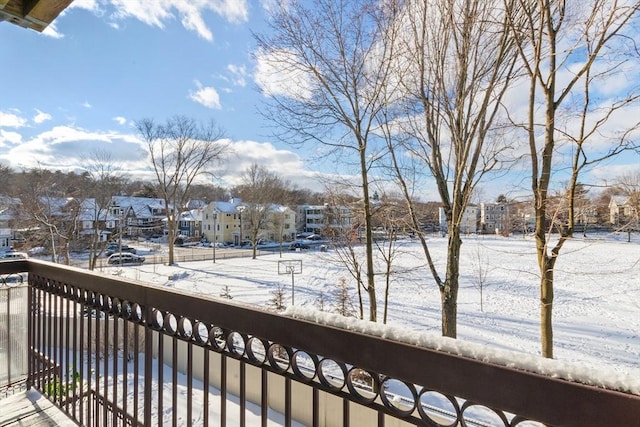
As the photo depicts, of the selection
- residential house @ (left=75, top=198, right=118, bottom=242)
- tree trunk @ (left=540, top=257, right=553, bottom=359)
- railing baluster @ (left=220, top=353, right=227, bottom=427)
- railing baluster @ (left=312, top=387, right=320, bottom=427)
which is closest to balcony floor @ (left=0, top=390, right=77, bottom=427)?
railing baluster @ (left=220, top=353, right=227, bottom=427)

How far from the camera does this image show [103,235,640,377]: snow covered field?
887 centimetres

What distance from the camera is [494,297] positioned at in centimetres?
1446

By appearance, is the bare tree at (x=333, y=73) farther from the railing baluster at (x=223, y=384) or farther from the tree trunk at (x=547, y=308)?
the railing baluster at (x=223, y=384)

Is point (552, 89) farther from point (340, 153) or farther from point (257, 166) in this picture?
point (257, 166)

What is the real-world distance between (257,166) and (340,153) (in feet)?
61.9

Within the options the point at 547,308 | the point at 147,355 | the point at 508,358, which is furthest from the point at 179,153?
Answer: the point at 508,358

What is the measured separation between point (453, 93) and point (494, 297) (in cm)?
1267

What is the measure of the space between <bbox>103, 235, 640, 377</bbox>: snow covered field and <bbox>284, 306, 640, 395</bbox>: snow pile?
4093mm

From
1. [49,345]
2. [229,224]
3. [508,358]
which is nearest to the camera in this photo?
[508,358]

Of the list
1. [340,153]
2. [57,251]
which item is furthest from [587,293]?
[57,251]

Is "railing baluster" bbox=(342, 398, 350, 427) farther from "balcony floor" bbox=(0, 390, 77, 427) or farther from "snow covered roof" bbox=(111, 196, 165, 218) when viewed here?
"snow covered roof" bbox=(111, 196, 165, 218)

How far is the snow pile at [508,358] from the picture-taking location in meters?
0.53

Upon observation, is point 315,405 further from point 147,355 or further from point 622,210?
point 622,210

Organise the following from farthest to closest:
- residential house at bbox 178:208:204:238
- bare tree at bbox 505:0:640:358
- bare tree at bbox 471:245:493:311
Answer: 1. residential house at bbox 178:208:204:238
2. bare tree at bbox 471:245:493:311
3. bare tree at bbox 505:0:640:358
